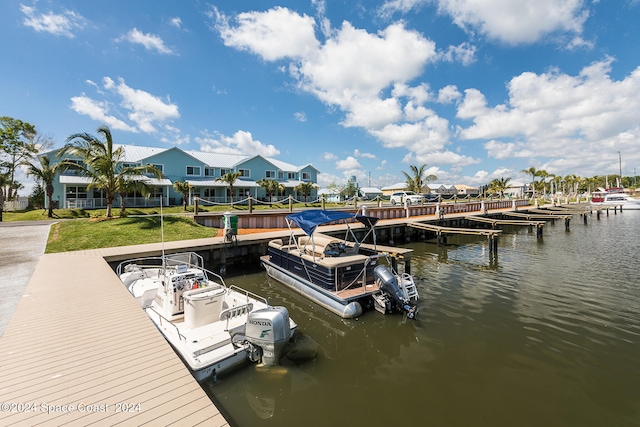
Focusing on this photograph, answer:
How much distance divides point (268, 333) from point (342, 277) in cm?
405

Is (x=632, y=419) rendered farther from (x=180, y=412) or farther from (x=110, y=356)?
(x=110, y=356)

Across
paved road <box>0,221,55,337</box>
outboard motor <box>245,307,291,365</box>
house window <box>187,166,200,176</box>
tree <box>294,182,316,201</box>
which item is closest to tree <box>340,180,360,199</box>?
tree <box>294,182,316,201</box>

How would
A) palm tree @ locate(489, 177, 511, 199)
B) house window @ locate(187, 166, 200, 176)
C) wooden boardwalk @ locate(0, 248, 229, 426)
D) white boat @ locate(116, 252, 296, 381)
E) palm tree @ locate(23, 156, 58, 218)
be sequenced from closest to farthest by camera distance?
1. wooden boardwalk @ locate(0, 248, 229, 426)
2. white boat @ locate(116, 252, 296, 381)
3. palm tree @ locate(23, 156, 58, 218)
4. house window @ locate(187, 166, 200, 176)
5. palm tree @ locate(489, 177, 511, 199)

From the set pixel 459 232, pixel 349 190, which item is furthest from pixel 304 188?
pixel 459 232

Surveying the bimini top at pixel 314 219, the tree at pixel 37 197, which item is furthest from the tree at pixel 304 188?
the bimini top at pixel 314 219

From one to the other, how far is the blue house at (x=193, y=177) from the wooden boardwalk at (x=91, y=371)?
85.2 feet

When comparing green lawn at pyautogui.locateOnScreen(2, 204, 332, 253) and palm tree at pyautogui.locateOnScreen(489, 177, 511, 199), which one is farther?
palm tree at pyautogui.locateOnScreen(489, 177, 511, 199)

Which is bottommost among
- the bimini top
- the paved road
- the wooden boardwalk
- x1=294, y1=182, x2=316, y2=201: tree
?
the wooden boardwalk

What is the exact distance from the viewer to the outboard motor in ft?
20.0

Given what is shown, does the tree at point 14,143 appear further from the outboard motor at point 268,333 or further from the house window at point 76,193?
the outboard motor at point 268,333

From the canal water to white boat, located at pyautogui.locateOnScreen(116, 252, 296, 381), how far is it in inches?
18.1

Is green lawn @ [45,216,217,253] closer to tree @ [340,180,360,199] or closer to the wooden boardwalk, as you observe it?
the wooden boardwalk

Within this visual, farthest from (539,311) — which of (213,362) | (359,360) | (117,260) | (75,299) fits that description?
(117,260)

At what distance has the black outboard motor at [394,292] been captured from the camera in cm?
880
